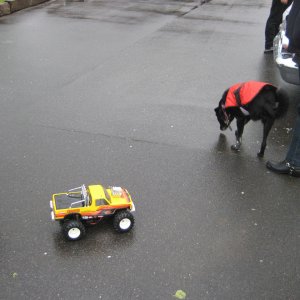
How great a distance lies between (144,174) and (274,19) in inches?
227

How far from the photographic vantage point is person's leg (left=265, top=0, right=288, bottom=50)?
27.6 feet

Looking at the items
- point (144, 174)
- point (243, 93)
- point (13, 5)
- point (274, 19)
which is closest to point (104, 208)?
point (144, 174)

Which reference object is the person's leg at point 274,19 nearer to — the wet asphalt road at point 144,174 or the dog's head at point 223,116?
the wet asphalt road at point 144,174

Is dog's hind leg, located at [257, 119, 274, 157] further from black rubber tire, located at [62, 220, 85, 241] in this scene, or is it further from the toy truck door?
black rubber tire, located at [62, 220, 85, 241]

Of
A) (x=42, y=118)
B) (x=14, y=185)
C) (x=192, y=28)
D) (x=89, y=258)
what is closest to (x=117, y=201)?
(x=89, y=258)

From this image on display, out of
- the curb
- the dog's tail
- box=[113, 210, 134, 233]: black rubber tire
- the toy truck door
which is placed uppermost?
the dog's tail

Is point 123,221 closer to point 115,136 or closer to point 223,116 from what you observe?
point 115,136

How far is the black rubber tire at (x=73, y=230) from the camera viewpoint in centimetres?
334

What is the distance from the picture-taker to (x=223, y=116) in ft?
16.3

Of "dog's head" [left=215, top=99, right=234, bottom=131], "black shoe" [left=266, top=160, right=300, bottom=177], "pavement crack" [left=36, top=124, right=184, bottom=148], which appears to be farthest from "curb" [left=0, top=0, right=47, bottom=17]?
"black shoe" [left=266, top=160, right=300, bottom=177]

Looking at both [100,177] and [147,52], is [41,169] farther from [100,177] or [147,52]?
[147,52]

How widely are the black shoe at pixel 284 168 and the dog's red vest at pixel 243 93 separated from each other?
780mm

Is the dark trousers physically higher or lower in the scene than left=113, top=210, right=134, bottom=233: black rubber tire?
higher

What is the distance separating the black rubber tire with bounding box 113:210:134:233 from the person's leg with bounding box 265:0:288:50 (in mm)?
6529
